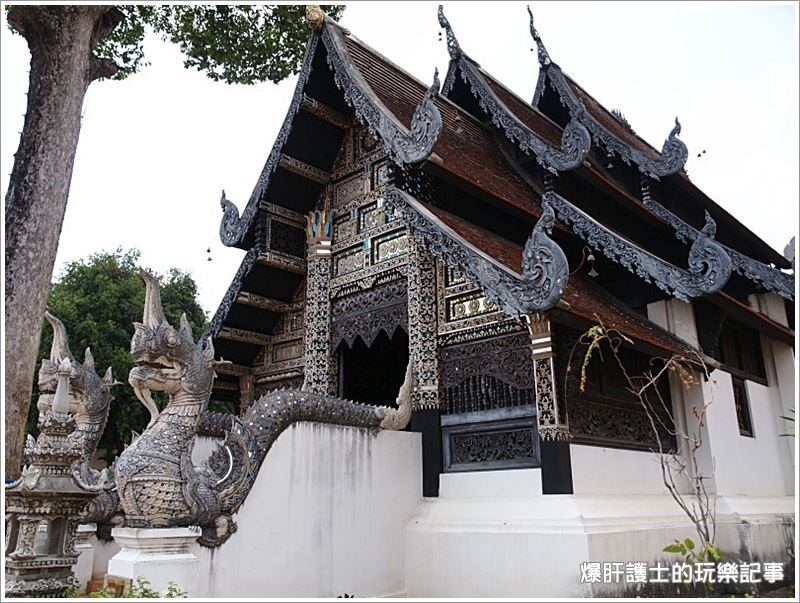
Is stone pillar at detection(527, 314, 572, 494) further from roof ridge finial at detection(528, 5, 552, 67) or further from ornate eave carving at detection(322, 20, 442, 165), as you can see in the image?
roof ridge finial at detection(528, 5, 552, 67)

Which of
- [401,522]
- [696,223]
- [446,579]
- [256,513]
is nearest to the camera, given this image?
[256,513]

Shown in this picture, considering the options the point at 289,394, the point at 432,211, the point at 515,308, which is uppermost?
the point at 432,211

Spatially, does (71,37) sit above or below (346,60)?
below

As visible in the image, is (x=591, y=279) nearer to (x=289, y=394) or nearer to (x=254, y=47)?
(x=289, y=394)

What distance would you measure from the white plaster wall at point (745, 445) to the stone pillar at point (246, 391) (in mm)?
5563

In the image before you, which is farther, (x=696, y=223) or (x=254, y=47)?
(x=696, y=223)

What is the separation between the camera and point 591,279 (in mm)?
8109

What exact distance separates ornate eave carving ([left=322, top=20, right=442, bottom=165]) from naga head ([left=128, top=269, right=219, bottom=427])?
2.78 m

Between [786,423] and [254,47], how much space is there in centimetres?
811

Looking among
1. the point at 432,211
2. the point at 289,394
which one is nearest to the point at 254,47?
the point at 432,211

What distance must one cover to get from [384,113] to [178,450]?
3929 mm

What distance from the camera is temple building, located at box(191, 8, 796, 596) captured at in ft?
20.4

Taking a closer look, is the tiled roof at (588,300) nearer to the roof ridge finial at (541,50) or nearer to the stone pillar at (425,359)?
the stone pillar at (425,359)

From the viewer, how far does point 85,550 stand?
538cm
